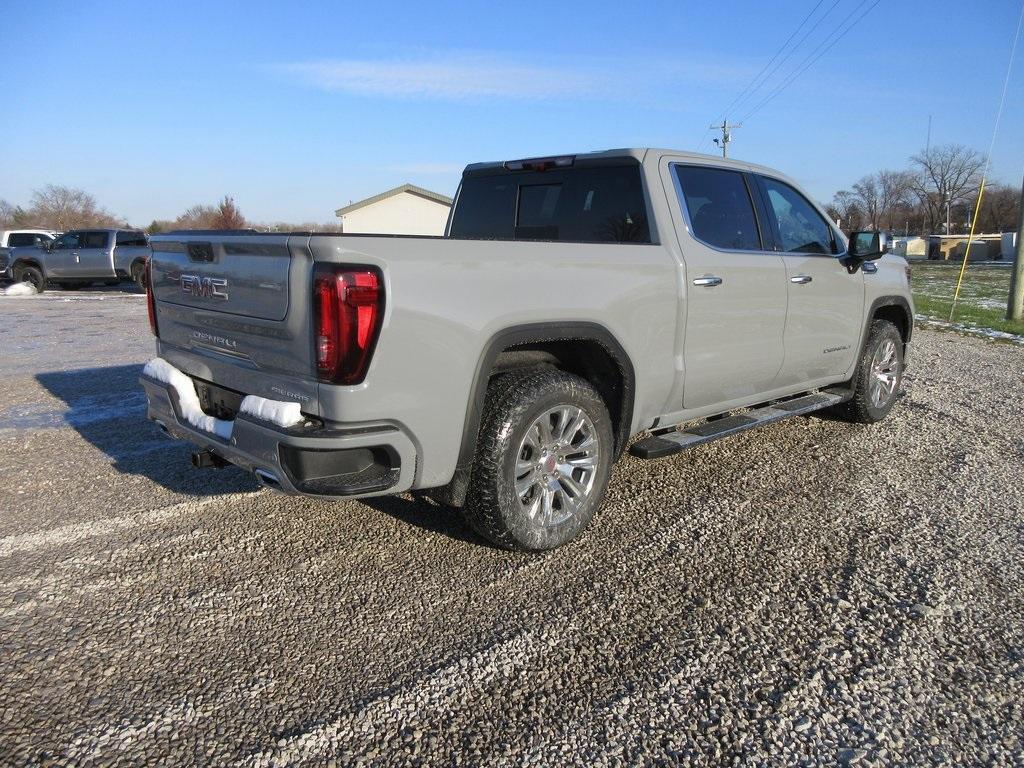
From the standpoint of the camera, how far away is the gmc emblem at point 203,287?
10.7 ft

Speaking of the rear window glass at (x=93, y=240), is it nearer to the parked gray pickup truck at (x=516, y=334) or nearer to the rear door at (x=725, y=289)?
the parked gray pickup truck at (x=516, y=334)

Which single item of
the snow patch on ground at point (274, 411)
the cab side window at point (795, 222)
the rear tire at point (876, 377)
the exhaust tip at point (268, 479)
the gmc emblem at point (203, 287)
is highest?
the cab side window at point (795, 222)

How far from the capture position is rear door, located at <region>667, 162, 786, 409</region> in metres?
4.16

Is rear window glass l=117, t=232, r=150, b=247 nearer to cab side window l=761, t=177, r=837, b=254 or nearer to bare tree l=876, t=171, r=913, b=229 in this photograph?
cab side window l=761, t=177, r=837, b=254

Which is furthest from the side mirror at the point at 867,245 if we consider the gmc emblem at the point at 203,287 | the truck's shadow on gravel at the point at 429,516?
the gmc emblem at the point at 203,287

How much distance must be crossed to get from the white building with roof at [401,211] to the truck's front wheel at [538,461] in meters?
32.1

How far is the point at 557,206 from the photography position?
4.58 m

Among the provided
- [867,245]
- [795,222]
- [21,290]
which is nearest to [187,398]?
[795,222]

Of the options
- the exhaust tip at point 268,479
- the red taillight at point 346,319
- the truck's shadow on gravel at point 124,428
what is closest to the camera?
the red taillight at point 346,319

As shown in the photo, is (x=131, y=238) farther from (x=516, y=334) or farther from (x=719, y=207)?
(x=516, y=334)

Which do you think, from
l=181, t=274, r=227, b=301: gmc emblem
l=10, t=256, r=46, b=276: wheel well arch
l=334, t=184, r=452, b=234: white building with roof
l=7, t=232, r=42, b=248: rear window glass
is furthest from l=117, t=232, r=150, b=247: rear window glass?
l=181, t=274, r=227, b=301: gmc emblem

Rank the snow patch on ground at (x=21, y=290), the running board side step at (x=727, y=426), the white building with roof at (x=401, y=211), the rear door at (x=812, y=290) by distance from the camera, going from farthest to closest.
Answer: the white building with roof at (x=401, y=211) < the snow patch on ground at (x=21, y=290) < the rear door at (x=812, y=290) < the running board side step at (x=727, y=426)

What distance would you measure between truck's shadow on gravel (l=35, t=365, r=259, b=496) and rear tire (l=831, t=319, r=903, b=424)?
439cm

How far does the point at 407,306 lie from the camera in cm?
285
